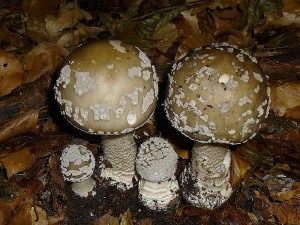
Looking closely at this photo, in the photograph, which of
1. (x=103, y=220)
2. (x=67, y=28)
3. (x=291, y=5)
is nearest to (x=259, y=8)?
(x=291, y=5)

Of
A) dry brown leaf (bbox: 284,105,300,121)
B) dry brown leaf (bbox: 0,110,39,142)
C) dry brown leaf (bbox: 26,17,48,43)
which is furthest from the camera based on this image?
dry brown leaf (bbox: 26,17,48,43)

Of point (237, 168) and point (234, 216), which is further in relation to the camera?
point (237, 168)

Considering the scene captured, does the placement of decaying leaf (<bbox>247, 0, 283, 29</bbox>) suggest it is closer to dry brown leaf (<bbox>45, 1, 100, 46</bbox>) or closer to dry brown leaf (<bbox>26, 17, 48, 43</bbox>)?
dry brown leaf (<bbox>45, 1, 100, 46</bbox>)

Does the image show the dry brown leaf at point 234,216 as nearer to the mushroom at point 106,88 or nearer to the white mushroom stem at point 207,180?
the white mushroom stem at point 207,180

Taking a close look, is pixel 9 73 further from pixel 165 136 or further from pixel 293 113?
pixel 293 113

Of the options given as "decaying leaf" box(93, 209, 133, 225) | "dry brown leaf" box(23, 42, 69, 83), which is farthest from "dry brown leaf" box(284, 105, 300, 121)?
"dry brown leaf" box(23, 42, 69, 83)
